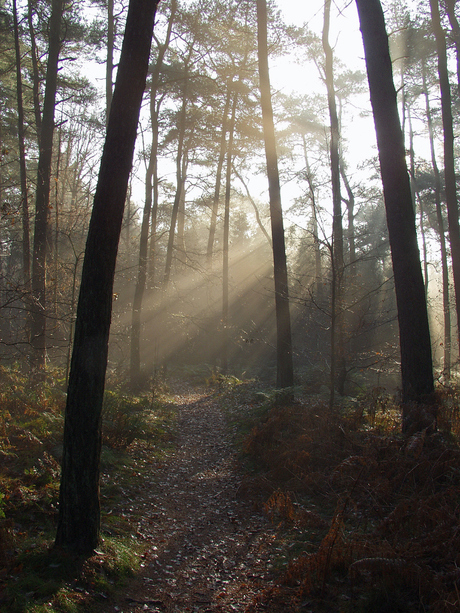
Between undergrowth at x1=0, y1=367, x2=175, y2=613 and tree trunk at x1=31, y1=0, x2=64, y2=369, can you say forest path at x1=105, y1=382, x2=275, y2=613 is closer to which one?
undergrowth at x1=0, y1=367, x2=175, y2=613

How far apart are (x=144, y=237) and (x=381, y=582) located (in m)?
12.6

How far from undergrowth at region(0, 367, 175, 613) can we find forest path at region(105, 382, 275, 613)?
21 centimetres

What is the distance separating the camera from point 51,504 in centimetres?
461

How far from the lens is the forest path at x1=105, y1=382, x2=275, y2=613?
354 centimetres

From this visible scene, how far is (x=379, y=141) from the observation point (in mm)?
6777

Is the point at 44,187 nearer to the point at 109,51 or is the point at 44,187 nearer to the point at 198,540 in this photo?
the point at 109,51

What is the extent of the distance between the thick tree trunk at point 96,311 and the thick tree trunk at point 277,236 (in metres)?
6.15

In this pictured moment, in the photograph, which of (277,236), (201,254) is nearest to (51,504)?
(277,236)

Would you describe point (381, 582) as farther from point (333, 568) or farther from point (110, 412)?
point (110, 412)

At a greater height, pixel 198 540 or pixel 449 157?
pixel 449 157

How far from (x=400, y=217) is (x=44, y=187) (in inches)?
350

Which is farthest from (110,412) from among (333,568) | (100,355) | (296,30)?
(296,30)

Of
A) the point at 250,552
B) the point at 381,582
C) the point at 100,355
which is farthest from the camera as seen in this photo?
the point at 250,552

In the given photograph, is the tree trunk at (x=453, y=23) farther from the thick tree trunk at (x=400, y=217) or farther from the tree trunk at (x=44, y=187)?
the tree trunk at (x=44, y=187)
